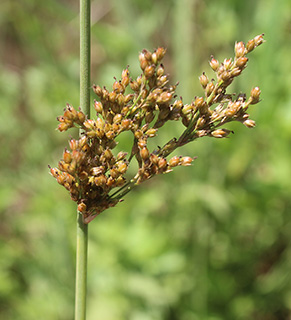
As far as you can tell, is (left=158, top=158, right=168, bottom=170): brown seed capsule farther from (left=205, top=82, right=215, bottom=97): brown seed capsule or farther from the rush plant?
(left=205, top=82, right=215, bottom=97): brown seed capsule

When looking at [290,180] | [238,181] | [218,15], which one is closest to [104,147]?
[290,180]

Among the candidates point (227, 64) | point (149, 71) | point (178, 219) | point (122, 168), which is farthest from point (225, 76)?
point (178, 219)

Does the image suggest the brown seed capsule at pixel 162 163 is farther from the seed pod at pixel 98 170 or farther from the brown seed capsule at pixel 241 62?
the brown seed capsule at pixel 241 62

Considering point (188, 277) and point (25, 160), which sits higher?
point (25, 160)

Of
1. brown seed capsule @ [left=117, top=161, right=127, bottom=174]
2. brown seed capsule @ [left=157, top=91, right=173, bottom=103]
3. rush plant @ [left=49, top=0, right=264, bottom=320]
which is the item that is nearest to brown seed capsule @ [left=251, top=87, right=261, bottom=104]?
rush plant @ [left=49, top=0, right=264, bottom=320]

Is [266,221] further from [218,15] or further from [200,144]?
[218,15]

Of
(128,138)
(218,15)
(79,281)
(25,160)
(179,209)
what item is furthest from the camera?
(25,160)
